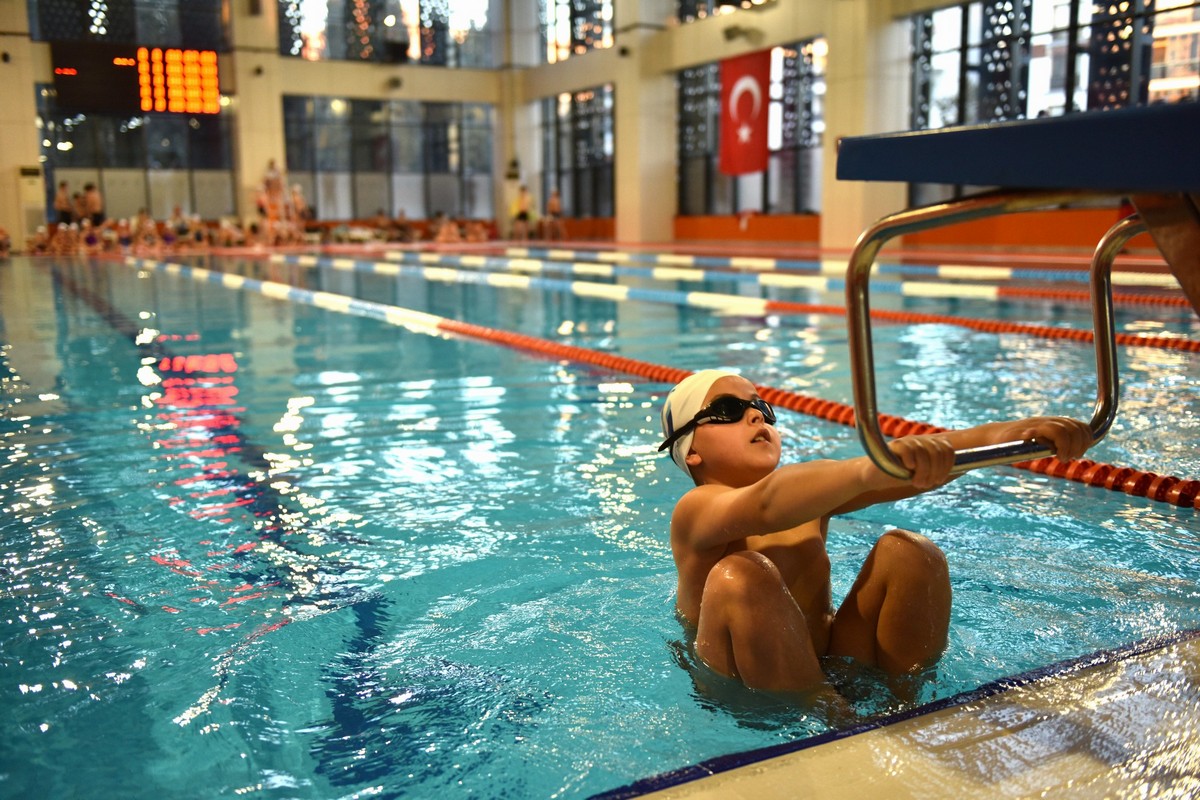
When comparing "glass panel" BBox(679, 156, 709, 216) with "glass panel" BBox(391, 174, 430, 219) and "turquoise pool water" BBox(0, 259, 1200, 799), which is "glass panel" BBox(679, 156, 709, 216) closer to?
"glass panel" BBox(391, 174, 430, 219)

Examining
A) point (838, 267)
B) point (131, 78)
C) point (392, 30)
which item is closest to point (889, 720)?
point (838, 267)

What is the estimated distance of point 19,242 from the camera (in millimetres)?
26438

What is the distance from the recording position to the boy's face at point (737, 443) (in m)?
2.11

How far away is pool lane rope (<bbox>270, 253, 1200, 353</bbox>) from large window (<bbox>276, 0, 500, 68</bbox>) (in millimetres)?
12018

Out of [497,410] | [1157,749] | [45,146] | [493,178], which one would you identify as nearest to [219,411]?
[497,410]

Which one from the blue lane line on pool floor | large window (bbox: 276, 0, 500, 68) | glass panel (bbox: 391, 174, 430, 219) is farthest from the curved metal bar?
glass panel (bbox: 391, 174, 430, 219)

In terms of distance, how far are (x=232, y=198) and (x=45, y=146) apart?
16.2ft

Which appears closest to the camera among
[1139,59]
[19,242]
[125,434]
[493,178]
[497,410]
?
[125,434]

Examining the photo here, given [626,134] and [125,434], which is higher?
[626,134]

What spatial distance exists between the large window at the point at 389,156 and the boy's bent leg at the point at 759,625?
32.0 m

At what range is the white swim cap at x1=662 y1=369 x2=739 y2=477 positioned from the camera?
84.3 inches

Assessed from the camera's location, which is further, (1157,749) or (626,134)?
(626,134)

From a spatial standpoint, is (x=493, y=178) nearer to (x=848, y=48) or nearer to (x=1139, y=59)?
(x=848, y=48)

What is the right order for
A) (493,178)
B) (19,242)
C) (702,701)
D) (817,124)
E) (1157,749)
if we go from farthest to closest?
(493,178) → (19,242) → (817,124) → (702,701) → (1157,749)
